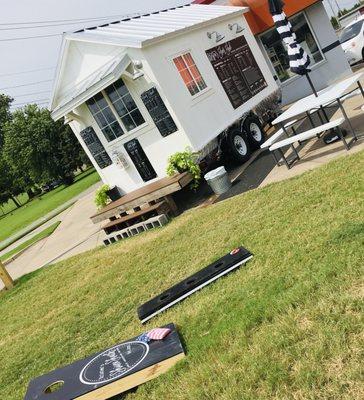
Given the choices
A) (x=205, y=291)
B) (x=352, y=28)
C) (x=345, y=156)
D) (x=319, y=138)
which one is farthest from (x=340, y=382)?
(x=352, y=28)

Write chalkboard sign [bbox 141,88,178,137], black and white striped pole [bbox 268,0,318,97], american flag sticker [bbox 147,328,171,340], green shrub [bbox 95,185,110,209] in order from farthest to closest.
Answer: green shrub [bbox 95,185,110,209], chalkboard sign [bbox 141,88,178,137], black and white striped pole [bbox 268,0,318,97], american flag sticker [bbox 147,328,171,340]

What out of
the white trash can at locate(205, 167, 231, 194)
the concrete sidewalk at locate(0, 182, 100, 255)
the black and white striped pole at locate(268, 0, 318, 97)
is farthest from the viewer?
the concrete sidewalk at locate(0, 182, 100, 255)

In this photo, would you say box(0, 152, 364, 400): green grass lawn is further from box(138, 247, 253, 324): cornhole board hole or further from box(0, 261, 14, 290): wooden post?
box(0, 261, 14, 290): wooden post

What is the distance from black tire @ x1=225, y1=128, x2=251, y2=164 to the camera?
484 inches

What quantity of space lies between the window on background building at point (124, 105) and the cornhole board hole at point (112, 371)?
8.13 metres

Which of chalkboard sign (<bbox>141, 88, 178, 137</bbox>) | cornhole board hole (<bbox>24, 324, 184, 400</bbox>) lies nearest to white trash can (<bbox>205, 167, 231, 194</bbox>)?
chalkboard sign (<bbox>141, 88, 178, 137</bbox>)

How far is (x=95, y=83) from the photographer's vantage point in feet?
36.8

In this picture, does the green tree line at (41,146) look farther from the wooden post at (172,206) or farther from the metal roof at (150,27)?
the wooden post at (172,206)

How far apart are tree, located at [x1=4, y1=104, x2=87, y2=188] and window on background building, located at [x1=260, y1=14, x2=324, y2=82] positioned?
2644cm

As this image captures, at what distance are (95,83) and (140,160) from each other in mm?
2472

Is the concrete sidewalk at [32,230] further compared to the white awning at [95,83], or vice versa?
the concrete sidewalk at [32,230]

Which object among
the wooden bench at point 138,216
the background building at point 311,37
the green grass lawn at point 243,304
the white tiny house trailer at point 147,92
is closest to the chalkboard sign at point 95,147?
the white tiny house trailer at point 147,92

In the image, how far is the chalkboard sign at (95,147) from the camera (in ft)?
42.9

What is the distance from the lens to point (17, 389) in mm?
5895
